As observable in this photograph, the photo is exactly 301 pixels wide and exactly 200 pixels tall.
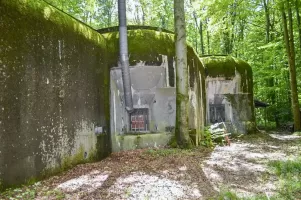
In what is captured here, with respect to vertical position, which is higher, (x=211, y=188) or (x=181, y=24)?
(x=181, y=24)

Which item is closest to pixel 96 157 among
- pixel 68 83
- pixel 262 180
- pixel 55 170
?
pixel 55 170

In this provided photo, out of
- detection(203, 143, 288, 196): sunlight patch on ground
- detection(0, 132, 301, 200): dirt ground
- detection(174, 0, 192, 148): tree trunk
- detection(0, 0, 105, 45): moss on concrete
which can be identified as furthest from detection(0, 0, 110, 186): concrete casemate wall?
Result: detection(203, 143, 288, 196): sunlight patch on ground

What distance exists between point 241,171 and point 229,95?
979cm

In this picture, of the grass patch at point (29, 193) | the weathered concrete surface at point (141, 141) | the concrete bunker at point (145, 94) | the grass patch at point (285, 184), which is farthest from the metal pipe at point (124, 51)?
the grass patch at point (285, 184)

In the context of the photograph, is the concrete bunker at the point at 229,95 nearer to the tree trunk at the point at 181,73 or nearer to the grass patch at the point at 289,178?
the tree trunk at the point at 181,73

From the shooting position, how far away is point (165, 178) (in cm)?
578

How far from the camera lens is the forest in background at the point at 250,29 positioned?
13.8m

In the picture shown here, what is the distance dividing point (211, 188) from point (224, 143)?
23.0 ft

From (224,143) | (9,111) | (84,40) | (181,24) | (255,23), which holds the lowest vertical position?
(224,143)

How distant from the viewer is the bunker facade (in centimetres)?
520

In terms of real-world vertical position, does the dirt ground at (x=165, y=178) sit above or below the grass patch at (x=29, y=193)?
below

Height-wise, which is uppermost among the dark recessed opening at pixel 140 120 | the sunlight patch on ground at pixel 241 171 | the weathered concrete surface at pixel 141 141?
the dark recessed opening at pixel 140 120

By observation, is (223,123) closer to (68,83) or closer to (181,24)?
(181,24)

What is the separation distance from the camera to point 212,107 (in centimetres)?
1563
